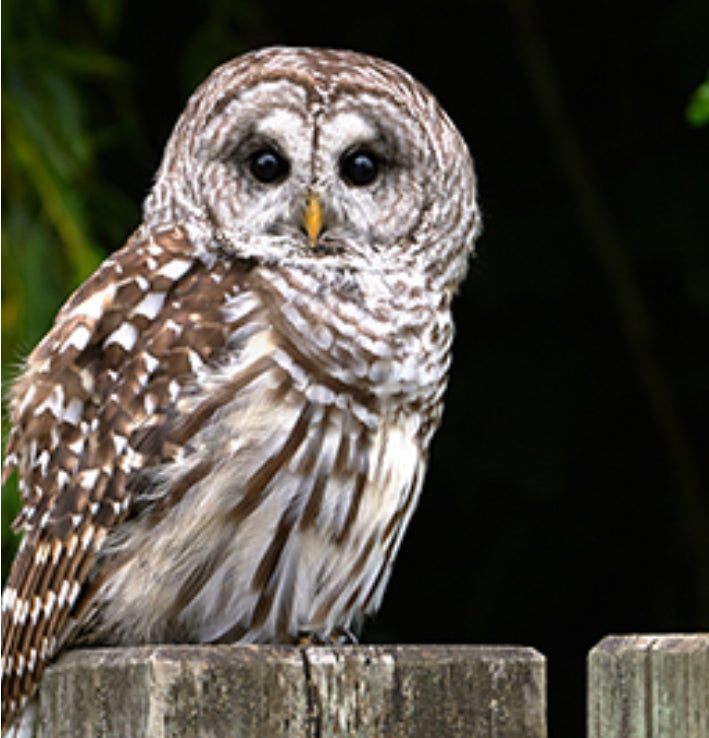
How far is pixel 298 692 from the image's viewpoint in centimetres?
151

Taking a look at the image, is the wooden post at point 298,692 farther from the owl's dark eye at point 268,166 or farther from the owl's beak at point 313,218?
the owl's dark eye at point 268,166

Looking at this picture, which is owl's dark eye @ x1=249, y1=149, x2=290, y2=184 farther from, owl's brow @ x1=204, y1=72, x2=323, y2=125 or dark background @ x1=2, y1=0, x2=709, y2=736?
dark background @ x1=2, y1=0, x2=709, y2=736

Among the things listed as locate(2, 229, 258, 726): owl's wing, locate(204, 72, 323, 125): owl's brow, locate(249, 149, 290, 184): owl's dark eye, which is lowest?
locate(2, 229, 258, 726): owl's wing

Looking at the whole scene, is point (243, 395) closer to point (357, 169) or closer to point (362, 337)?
point (362, 337)

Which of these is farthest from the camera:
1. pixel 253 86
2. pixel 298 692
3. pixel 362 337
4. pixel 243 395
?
pixel 253 86

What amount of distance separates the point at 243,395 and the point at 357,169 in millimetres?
683

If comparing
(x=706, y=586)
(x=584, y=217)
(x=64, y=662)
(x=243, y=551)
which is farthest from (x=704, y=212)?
(x=64, y=662)

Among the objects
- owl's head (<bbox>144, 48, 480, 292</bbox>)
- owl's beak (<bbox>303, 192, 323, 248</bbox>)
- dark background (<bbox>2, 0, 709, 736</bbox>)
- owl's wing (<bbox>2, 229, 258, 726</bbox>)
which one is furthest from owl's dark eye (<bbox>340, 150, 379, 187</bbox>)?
dark background (<bbox>2, 0, 709, 736</bbox>)

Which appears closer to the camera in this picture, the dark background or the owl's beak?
the owl's beak

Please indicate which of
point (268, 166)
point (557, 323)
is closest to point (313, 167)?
point (268, 166)

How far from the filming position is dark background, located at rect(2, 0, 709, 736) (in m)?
5.27

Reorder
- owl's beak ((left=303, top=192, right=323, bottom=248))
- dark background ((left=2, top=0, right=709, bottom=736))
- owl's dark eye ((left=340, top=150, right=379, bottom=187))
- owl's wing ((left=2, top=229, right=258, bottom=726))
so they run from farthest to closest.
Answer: dark background ((left=2, top=0, right=709, bottom=736)), owl's dark eye ((left=340, top=150, right=379, bottom=187)), owl's beak ((left=303, top=192, right=323, bottom=248)), owl's wing ((left=2, top=229, right=258, bottom=726))

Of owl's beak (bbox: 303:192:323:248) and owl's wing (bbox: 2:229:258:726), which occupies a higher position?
owl's beak (bbox: 303:192:323:248)

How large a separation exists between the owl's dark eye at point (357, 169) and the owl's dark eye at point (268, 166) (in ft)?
0.41
